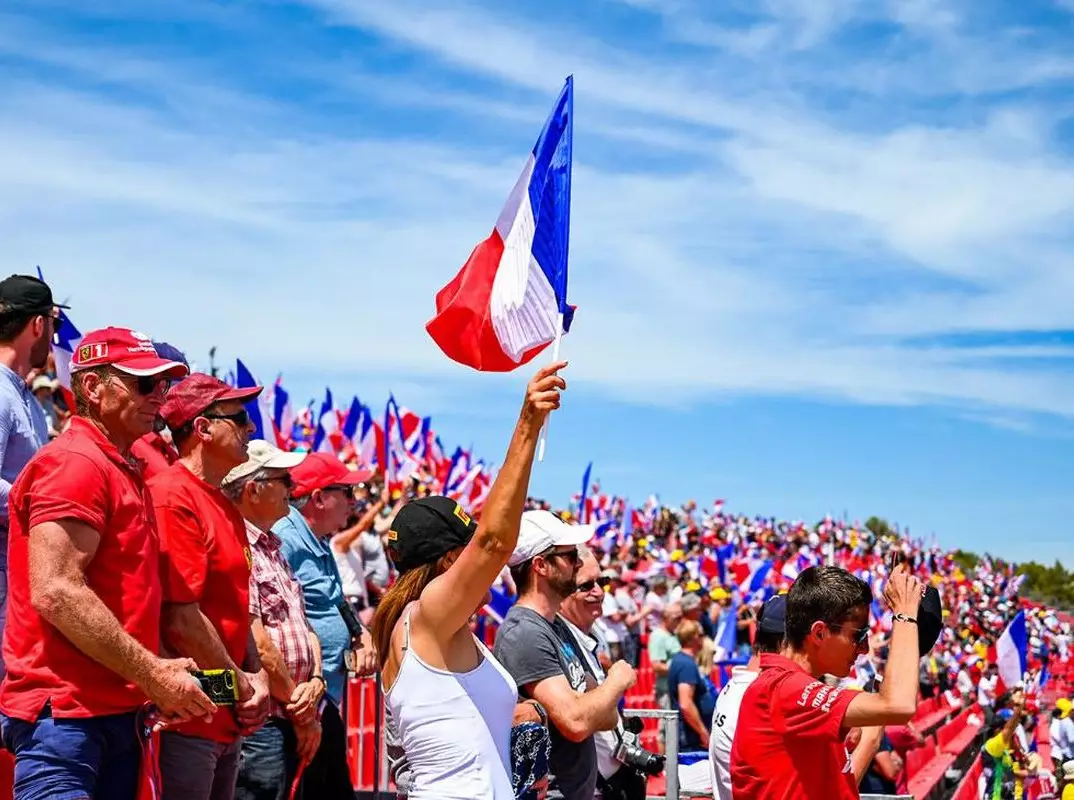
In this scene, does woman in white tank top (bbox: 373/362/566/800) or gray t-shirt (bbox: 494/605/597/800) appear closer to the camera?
woman in white tank top (bbox: 373/362/566/800)

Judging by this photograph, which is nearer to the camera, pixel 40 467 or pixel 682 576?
pixel 40 467

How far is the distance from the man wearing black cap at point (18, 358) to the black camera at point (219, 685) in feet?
3.61

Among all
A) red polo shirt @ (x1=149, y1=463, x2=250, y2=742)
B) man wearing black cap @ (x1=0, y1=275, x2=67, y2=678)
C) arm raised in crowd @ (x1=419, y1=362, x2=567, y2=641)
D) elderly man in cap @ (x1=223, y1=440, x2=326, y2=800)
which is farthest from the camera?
elderly man in cap @ (x1=223, y1=440, x2=326, y2=800)

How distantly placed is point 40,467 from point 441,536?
1146 mm

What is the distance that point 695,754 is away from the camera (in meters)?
7.06

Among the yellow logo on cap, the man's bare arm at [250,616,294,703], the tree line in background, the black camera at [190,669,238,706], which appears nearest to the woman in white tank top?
the yellow logo on cap

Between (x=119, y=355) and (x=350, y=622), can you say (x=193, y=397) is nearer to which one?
(x=119, y=355)

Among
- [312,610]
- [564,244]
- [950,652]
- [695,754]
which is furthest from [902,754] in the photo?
[950,652]

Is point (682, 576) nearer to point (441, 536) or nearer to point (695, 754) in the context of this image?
point (695, 754)

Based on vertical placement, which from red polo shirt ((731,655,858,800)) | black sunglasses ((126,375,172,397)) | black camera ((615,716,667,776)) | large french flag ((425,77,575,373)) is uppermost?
large french flag ((425,77,575,373))

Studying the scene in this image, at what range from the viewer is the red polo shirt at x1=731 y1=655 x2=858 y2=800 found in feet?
13.0

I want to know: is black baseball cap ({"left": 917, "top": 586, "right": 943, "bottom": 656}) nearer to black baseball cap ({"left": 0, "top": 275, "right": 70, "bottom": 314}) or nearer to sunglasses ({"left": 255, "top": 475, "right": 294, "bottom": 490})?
sunglasses ({"left": 255, "top": 475, "right": 294, "bottom": 490})

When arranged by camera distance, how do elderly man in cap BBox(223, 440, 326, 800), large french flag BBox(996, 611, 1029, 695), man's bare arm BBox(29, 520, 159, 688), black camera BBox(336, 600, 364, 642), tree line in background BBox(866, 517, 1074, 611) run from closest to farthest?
man's bare arm BBox(29, 520, 159, 688), elderly man in cap BBox(223, 440, 326, 800), black camera BBox(336, 600, 364, 642), large french flag BBox(996, 611, 1029, 695), tree line in background BBox(866, 517, 1074, 611)

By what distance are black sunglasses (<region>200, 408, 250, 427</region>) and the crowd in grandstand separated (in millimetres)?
16
